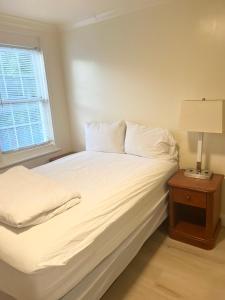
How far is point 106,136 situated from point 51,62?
1319 mm

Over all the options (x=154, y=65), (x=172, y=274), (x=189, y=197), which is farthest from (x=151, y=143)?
(x=172, y=274)

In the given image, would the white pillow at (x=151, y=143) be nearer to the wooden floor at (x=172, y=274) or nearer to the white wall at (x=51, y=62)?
the wooden floor at (x=172, y=274)

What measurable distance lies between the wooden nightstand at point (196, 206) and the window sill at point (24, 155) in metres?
1.76

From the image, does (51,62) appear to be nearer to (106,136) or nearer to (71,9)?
(71,9)

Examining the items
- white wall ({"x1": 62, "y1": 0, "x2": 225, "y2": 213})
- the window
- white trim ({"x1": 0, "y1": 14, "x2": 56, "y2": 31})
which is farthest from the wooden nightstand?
white trim ({"x1": 0, "y1": 14, "x2": 56, "y2": 31})

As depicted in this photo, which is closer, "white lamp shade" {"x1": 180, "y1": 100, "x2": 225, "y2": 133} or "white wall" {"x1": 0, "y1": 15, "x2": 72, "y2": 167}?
"white lamp shade" {"x1": 180, "y1": 100, "x2": 225, "y2": 133}

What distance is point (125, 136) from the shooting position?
2744 mm

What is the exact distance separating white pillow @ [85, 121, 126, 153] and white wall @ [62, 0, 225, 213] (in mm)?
184

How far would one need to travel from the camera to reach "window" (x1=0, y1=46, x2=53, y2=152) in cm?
273

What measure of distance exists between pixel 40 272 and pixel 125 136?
188cm

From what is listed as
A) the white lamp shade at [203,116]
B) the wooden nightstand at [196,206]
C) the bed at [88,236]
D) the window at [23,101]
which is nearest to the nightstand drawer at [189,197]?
the wooden nightstand at [196,206]

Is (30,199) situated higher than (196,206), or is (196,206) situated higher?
(30,199)

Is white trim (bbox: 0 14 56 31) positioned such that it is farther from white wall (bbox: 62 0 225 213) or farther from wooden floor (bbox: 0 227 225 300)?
wooden floor (bbox: 0 227 225 300)

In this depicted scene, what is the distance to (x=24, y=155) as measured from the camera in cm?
294
